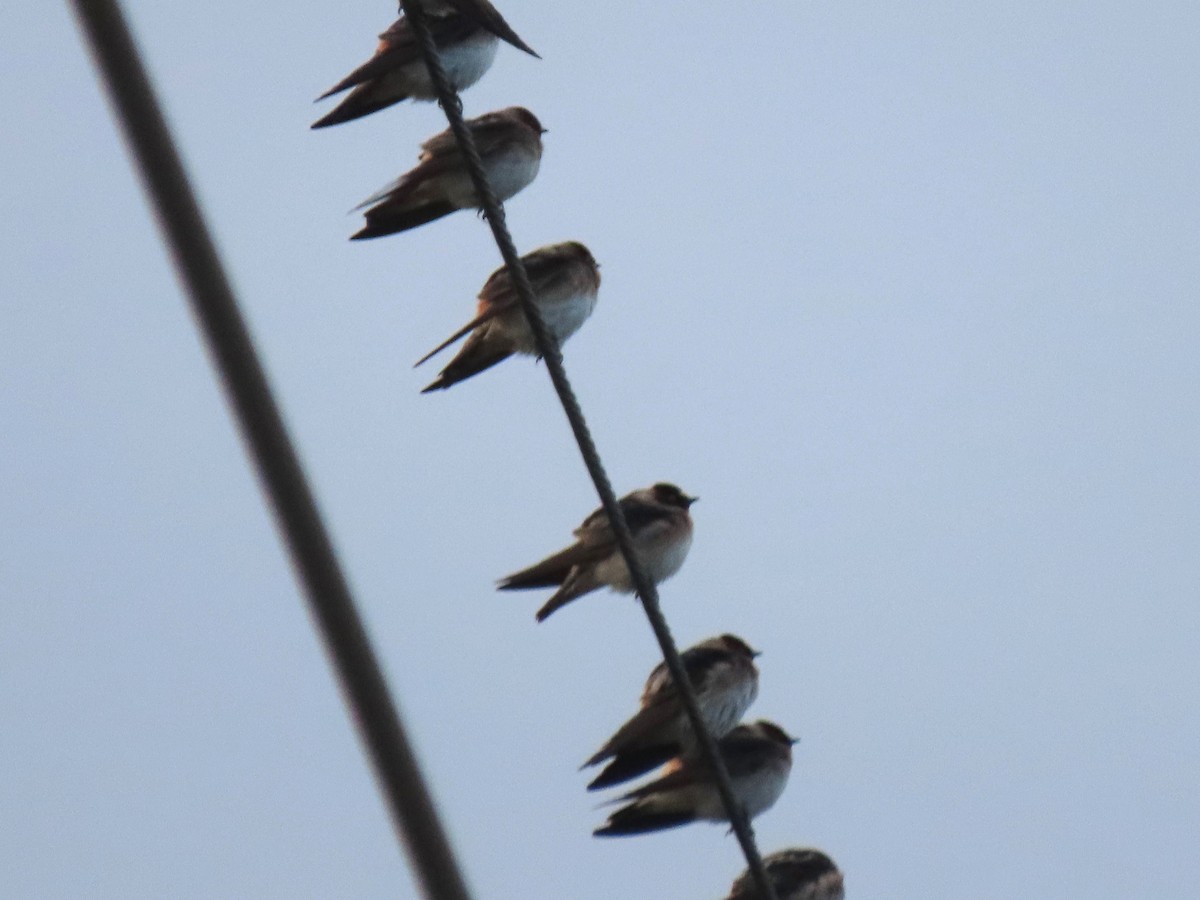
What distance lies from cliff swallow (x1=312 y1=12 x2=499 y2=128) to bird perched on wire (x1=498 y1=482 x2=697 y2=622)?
1739 mm

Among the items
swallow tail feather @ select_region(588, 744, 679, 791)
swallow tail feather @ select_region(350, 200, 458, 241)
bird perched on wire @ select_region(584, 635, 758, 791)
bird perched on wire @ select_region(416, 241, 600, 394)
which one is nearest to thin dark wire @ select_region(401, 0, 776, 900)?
bird perched on wire @ select_region(584, 635, 758, 791)

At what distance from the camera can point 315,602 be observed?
1.91m

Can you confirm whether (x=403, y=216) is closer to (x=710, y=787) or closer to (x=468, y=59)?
(x=468, y=59)

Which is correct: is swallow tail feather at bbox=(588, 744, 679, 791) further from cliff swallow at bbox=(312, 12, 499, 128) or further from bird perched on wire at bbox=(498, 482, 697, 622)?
cliff swallow at bbox=(312, 12, 499, 128)

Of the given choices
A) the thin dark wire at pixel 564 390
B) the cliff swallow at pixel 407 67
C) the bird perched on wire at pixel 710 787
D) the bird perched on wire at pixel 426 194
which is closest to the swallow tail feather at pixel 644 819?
the bird perched on wire at pixel 710 787

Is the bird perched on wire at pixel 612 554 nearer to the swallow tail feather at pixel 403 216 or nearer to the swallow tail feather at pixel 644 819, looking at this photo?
the swallow tail feather at pixel 644 819

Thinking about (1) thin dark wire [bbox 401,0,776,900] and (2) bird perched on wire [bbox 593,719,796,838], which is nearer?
(1) thin dark wire [bbox 401,0,776,900]

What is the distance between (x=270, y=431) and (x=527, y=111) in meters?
5.86

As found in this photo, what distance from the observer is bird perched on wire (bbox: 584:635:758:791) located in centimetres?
599

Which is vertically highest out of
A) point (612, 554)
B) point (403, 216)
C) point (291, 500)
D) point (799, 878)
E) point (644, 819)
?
point (403, 216)

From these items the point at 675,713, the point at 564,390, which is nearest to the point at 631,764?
the point at 675,713

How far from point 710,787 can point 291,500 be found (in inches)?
177

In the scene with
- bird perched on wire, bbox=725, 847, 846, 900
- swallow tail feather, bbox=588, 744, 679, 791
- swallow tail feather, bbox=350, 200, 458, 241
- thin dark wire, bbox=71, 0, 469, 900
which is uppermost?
swallow tail feather, bbox=350, 200, 458, 241

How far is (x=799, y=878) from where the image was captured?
21.0ft
